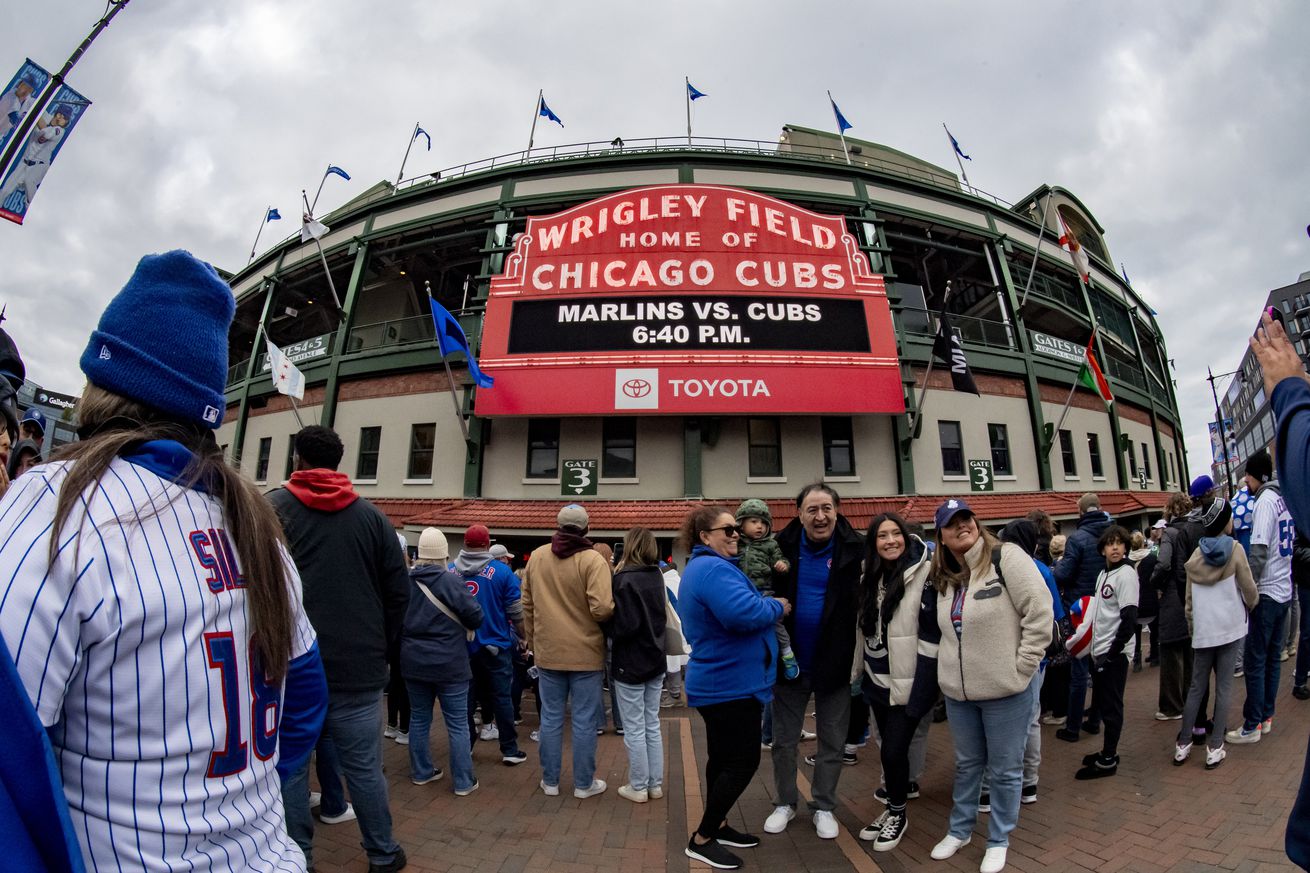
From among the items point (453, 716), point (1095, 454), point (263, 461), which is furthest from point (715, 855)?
point (1095, 454)

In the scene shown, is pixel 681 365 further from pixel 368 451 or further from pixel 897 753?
pixel 897 753

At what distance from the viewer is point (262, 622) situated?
1.26 metres

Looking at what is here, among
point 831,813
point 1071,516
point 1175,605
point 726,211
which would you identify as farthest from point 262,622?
point 1071,516

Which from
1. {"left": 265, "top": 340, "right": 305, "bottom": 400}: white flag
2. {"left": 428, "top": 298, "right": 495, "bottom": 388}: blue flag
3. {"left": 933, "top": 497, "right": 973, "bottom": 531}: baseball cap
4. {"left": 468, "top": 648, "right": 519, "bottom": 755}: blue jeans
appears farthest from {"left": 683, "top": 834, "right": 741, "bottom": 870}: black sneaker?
{"left": 265, "top": 340, "right": 305, "bottom": 400}: white flag

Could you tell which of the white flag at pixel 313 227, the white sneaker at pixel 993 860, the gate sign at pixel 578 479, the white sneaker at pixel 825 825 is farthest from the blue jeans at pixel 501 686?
the white flag at pixel 313 227

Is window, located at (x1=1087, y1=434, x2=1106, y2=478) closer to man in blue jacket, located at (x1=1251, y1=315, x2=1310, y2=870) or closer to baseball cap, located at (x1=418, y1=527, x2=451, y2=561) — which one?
man in blue jacket, located at (x1=1251, y1=315, x2=1310, y2=870)

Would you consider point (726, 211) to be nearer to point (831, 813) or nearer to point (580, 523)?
point (580, 523)

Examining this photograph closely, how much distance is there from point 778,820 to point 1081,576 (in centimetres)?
419

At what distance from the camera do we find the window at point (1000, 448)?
1517 cm

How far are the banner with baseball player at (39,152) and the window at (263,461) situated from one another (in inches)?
425

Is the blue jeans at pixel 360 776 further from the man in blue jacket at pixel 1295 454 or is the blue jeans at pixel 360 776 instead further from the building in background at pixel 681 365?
the building in background at pixel 681 365

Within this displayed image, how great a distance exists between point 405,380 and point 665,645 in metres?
12.8

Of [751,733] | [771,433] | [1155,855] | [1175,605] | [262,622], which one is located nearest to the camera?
[262,622]

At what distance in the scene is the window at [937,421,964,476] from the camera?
14641 mm
